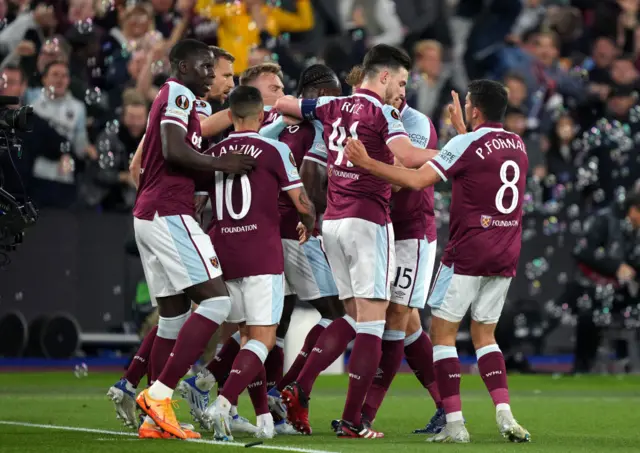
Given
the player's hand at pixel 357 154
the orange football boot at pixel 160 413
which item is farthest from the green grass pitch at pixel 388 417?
the player's hand at pixel 357 154

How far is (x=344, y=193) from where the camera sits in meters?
8.51

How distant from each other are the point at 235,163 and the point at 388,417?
3.21m

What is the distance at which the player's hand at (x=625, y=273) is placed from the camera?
15.7 metres

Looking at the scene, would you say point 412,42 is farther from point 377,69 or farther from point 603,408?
point 377,69

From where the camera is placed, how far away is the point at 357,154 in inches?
318

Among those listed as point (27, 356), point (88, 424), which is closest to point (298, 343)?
point (27, 356)

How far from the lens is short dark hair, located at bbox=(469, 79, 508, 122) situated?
27.4ft

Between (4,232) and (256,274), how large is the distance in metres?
1.78

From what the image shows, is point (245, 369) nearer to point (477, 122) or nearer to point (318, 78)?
point (477, 122)

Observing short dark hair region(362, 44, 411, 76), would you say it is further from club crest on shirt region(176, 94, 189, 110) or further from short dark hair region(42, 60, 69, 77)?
short dark hair region(42, 60, 69, 77)

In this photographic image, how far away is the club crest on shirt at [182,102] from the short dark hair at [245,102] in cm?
39

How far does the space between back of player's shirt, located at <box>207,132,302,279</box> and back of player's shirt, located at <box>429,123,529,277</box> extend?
1.03 metres

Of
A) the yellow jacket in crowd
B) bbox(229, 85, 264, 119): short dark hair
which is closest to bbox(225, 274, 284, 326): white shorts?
bbox(229, 85, 264, 119): short dark hair

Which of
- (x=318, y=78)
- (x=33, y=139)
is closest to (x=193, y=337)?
(x=318, y=78)
